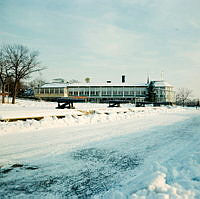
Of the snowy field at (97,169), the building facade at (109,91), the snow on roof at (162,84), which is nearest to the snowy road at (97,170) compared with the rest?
the snowy field at (97,169)

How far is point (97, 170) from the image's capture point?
2.91 metres

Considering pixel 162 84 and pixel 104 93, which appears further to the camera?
pixel 162 84

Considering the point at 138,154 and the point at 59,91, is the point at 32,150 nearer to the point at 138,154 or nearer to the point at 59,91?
the point at 138,154

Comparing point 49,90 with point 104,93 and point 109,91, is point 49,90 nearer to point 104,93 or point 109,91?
point 104,93

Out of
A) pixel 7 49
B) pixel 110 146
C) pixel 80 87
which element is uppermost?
pixel 7 49

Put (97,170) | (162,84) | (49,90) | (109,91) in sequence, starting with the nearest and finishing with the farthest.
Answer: (97,170) → (109,91) → (162,84) → (49,90)

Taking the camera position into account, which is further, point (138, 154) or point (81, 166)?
point (138, 154)

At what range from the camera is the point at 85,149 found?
4137 mm

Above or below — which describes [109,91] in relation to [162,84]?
below

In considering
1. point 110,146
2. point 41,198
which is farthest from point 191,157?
point 41,198

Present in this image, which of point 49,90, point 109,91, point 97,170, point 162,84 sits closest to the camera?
point 97,170

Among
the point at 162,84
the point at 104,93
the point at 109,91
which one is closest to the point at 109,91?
the point at 109,91

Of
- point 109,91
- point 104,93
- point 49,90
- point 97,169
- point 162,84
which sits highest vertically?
point 162,84

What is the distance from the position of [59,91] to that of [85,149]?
6830 cm
